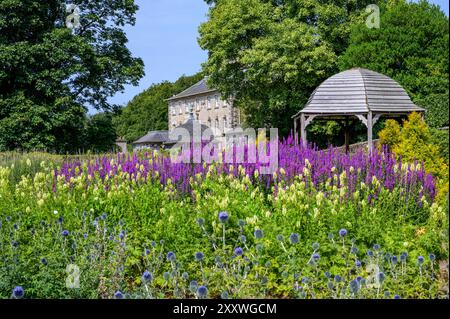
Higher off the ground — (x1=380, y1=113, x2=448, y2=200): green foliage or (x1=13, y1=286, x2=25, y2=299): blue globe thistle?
(x1=380, y1=113, x2=448, y2=200): green foliage

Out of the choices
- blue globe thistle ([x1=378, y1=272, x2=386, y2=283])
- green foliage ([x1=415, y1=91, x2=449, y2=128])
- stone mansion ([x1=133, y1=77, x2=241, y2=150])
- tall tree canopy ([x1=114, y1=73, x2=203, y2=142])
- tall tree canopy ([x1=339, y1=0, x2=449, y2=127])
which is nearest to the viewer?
blue globe thistle ([x1=378, y1=272, x2=386, y2=283])

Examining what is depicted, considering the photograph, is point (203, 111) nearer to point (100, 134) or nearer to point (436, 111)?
point (100, 134)

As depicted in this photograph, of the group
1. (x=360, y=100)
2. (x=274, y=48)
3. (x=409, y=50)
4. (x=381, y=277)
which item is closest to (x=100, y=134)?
(x=274, y=48)

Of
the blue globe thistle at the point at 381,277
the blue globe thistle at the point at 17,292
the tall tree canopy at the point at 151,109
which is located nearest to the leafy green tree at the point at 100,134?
→ the blue globe thistle at the point at 17,292

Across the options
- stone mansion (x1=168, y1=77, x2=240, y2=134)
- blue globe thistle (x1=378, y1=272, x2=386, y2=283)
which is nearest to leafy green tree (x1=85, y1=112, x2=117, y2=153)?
stone mansion (x1=168, y1=77, x2=240, y2=134)

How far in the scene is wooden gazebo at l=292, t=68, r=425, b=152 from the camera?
18.9 m

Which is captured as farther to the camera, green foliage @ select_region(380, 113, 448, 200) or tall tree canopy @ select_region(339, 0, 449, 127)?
tall tree canopy @ select_region(339, 0, 449, 127)

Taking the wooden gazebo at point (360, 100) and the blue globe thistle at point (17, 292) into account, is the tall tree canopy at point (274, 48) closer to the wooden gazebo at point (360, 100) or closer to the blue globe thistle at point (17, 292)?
the wooden gazebo at point (360, 100)

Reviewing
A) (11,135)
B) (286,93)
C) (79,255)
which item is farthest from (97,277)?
(286,93)

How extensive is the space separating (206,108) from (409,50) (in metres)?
40.8

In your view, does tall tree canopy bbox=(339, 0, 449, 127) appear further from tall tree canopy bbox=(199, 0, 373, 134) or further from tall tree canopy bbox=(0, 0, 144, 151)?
tall tree canopy bbox=(0, 0, 144, 151)

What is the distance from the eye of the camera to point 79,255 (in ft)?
18.2

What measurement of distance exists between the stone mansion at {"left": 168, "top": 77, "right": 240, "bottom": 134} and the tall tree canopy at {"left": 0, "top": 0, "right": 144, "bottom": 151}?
26.7 meters

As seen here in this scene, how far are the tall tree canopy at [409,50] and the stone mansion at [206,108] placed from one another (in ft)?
98.9
